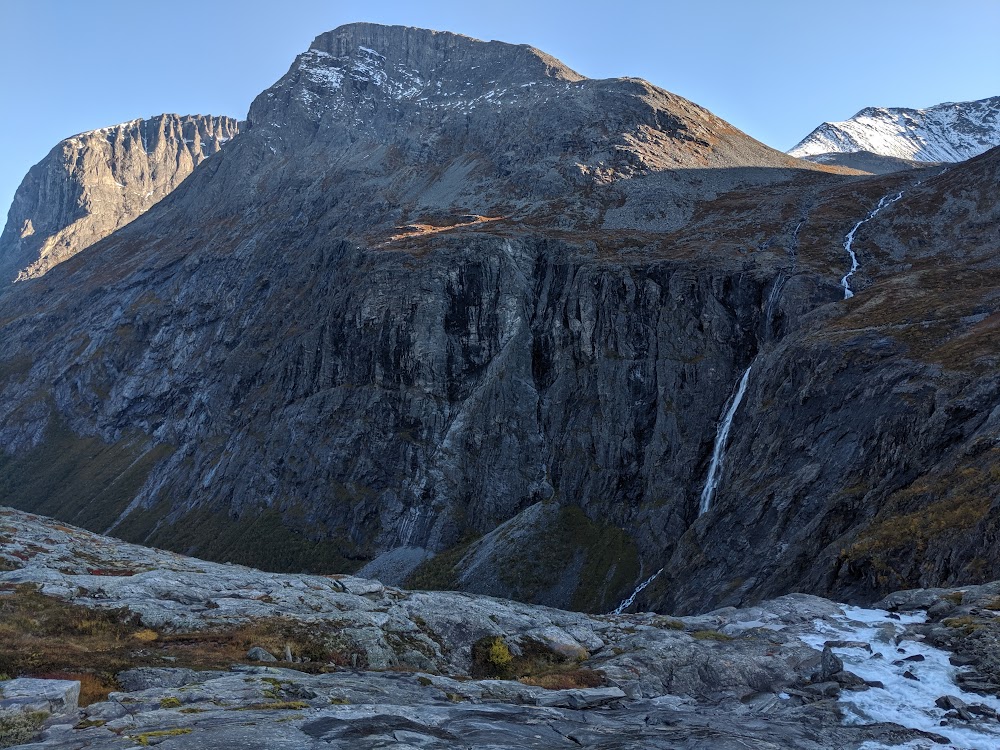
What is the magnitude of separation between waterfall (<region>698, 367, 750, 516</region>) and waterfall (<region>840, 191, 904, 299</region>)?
16081mm

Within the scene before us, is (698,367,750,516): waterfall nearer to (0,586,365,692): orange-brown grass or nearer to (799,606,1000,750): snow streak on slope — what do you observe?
(799,606,1000,750): snow streak on slope

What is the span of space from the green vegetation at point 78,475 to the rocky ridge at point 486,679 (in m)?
98.2

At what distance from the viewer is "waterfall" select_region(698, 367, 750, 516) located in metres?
57.9

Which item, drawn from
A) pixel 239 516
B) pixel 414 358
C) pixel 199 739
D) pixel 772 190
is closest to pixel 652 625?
pixel 199 739

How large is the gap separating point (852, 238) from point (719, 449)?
45.0m

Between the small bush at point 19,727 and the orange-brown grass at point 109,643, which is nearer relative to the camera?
the small bush at point 19,727

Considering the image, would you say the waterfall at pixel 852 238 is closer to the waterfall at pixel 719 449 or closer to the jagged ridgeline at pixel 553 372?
the jagged ridgeline at pixel 553 372

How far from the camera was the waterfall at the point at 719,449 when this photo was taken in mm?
57875

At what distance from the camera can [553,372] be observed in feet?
271

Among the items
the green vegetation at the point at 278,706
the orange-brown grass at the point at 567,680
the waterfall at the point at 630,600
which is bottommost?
the waterfall at the point at 630,600

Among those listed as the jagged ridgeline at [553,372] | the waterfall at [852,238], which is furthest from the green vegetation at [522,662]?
the waterfall at [852,238]

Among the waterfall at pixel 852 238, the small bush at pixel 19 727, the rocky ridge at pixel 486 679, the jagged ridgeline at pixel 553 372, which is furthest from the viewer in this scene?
the waterfall at pixel 852 238

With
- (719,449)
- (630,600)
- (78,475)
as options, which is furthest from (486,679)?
(78,475)

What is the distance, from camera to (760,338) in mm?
72688
